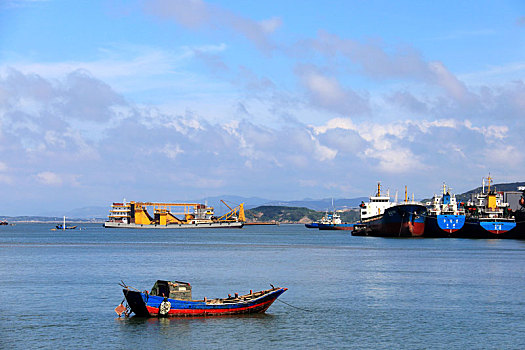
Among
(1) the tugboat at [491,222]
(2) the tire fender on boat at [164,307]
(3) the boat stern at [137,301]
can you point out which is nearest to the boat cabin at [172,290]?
(2) the tire fender on boat at [164,307]

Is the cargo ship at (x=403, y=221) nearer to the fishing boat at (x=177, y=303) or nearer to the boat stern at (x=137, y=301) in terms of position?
the fishing boat at (x=177, y=303)

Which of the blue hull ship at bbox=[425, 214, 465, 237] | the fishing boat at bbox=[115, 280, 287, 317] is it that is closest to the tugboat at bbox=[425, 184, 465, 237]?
the blue hull ship at bbox=[425, 214, 465, 237]

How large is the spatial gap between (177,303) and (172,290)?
0.93m

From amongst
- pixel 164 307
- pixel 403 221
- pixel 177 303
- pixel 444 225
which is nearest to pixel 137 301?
pixel 164 307

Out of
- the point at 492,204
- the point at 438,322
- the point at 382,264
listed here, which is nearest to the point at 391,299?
the point at 438,322

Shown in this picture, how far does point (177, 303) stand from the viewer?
4153 centimetres

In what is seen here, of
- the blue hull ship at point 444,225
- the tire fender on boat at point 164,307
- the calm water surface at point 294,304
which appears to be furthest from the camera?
the blue hull ship at point 444,225

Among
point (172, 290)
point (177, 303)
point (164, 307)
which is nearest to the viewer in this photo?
point (164, 307)

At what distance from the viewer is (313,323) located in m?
41.2

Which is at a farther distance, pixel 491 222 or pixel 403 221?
pixel 403 221

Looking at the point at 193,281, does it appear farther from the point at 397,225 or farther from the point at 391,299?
the point at 397,225

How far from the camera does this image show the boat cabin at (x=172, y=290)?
137 feet

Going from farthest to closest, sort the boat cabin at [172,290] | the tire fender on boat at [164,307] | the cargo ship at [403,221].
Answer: the cargo ship at [403,221] → the boat cabin at [172,290] → the tire fender on boat at [164,307]

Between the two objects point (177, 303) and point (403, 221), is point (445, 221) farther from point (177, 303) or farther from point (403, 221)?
point (177, 303)
